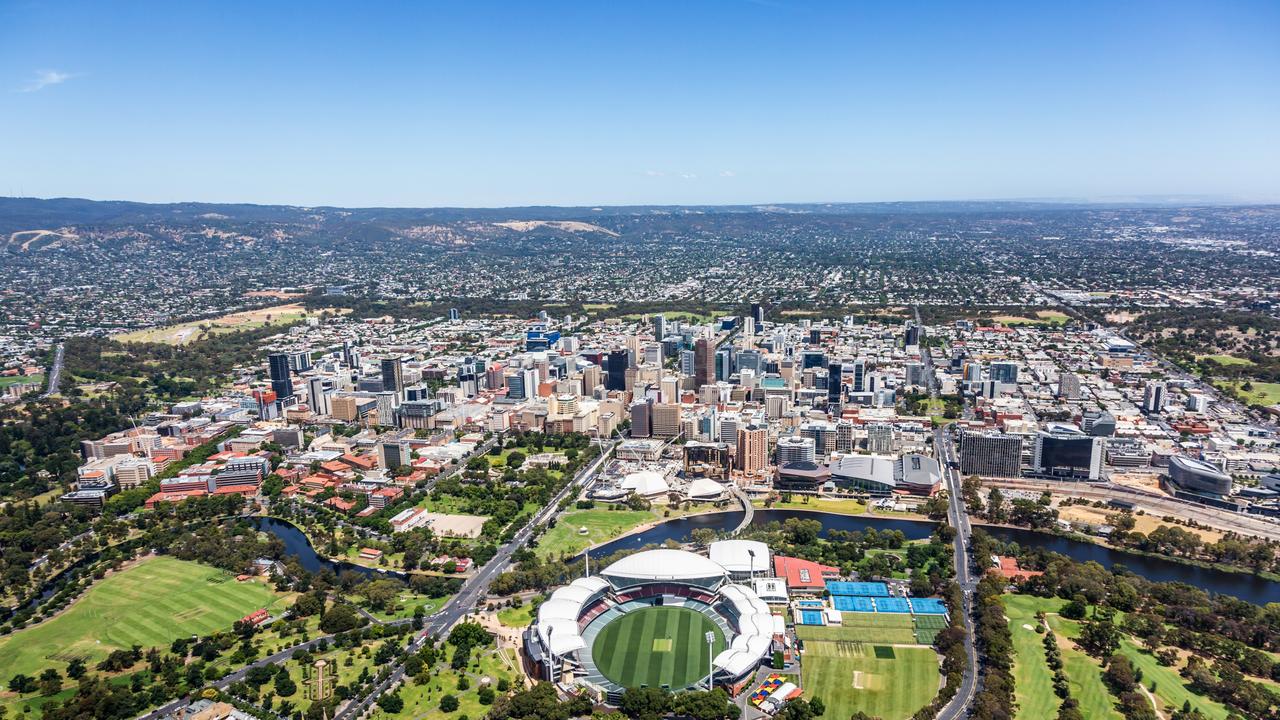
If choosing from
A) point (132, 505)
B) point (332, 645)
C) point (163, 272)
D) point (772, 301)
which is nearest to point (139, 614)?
point (332, 645)

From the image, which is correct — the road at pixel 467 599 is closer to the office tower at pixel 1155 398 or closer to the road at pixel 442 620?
the road at pixel 442 620

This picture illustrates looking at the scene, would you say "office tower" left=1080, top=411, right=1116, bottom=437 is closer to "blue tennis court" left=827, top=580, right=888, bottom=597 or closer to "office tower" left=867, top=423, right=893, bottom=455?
"office tower" left=867, top=423, right=893, bottom=455

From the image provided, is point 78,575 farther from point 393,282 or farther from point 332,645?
point 393,282

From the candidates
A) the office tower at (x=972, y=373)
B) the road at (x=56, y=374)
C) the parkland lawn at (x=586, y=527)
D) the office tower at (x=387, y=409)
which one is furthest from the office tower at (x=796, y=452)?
the road at (x=56, y=374)

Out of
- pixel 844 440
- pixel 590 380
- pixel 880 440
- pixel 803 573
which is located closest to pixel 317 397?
pixel 590 380

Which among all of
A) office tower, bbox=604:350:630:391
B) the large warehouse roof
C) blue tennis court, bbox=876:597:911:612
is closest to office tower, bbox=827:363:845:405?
office tower, bbox=604:350:630:391
